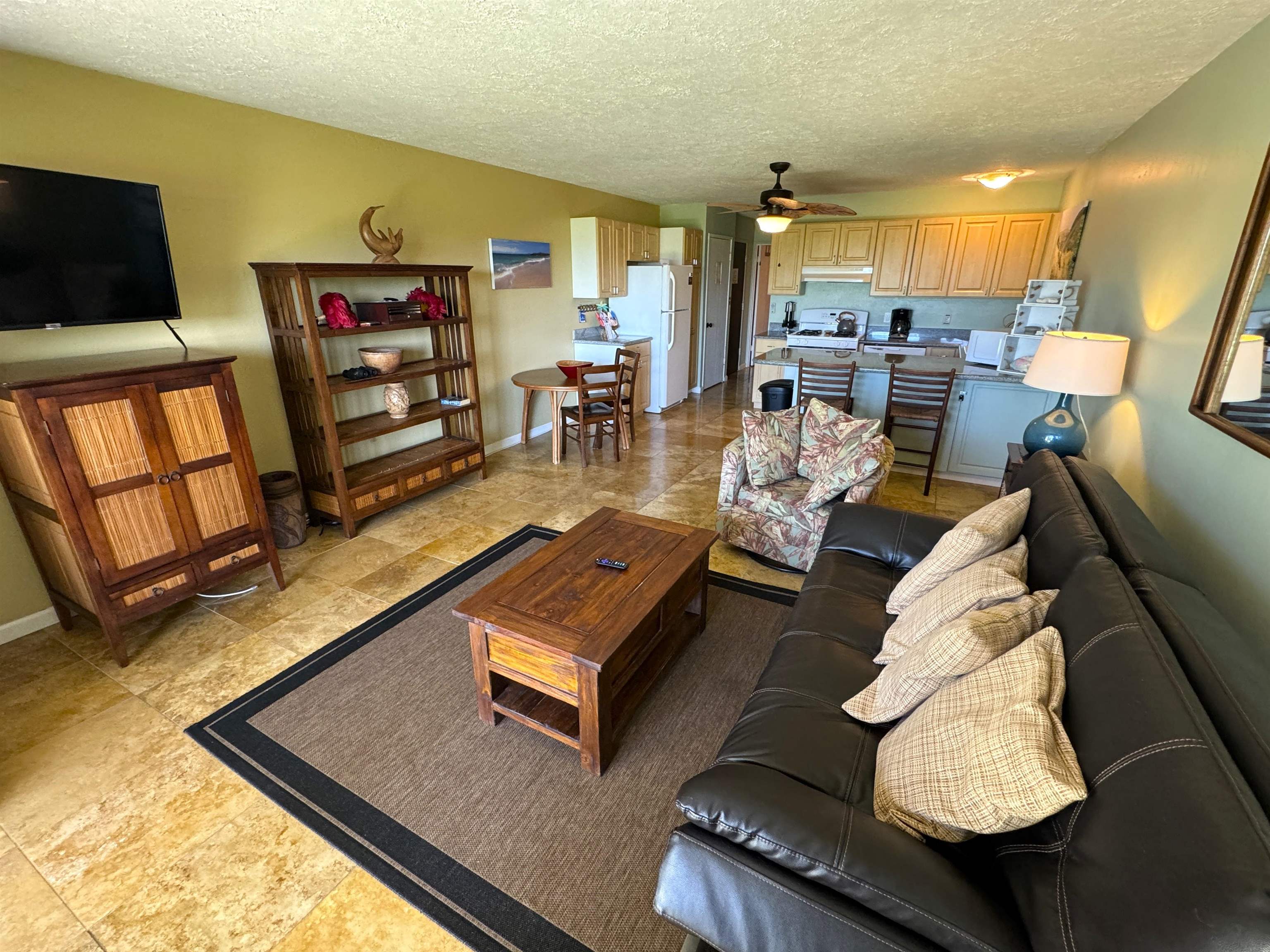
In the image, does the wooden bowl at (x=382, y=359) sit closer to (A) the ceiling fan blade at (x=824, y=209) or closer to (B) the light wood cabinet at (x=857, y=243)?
(A) the ceiling fan blade at (x=824, y=209)

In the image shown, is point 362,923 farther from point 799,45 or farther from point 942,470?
point 942,470

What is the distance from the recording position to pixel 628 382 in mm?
5277

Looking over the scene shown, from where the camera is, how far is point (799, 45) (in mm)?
2156

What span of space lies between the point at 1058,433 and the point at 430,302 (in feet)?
12.8

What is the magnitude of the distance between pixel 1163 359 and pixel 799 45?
2011 mm

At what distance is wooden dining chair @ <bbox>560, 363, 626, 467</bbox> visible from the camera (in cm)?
482

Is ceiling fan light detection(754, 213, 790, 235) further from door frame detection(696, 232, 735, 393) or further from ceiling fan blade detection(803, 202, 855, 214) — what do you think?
door frame detection(696, 232, 735, 393)

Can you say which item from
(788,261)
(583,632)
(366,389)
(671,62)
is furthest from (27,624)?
(788,261)

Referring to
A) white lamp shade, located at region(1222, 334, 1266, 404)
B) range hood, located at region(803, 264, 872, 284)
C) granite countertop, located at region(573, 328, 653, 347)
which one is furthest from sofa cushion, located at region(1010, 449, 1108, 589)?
range hood, located at region(803, 264, 872, 284)

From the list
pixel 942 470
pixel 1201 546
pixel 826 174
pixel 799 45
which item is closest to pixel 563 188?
pixel 826 174

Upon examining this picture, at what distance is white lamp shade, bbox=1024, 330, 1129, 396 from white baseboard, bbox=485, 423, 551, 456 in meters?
4.02

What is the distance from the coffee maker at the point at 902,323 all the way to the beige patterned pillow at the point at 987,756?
5928 mm

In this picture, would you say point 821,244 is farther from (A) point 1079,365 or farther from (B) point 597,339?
(A) point 1079,365

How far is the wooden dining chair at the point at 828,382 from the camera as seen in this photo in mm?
4285
